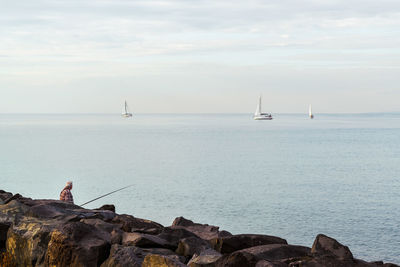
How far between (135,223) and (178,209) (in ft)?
96.2

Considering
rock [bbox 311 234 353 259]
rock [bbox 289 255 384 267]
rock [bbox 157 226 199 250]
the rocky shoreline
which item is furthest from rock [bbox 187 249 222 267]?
rock [bbox 311 234 353 259]

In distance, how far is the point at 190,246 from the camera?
8.51 m

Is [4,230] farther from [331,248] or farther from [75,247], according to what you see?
[331,248]

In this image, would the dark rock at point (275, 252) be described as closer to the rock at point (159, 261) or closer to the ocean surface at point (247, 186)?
the rock at point (159, 261)

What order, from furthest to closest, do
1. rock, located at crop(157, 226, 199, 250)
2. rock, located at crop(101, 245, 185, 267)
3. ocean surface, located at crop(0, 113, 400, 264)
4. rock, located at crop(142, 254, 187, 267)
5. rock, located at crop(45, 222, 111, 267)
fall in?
ocean surface, located at crop(0, 113, 400, 264), rock, located at crop(157, 226, 199, 250), rock, located at crop(45, 222, 111, 267), rock, located at crop(101, 245, 185, 267), rock, located at crop(142, 254, 187, 267)

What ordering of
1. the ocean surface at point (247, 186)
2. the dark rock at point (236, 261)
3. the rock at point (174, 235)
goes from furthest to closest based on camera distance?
the ocean surface at point (247, 186) → the rock at point (174, 235) → the dark rock at point (236, 261)

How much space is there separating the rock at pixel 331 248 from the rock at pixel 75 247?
124 inches

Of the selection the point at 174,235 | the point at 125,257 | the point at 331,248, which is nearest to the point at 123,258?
the point at 125,257

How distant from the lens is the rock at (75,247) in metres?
7.90

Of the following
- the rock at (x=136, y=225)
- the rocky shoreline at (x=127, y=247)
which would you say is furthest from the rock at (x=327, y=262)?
the rock at (x=136, y=225)

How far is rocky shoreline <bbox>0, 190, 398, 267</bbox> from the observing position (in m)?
7.36

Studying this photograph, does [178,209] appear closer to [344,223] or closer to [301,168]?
[344,223]

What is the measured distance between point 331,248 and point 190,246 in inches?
82.5

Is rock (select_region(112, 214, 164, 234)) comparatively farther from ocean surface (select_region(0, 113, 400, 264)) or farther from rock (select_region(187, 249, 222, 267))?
ocean surface (select_region(0, 113, 400, 264))
